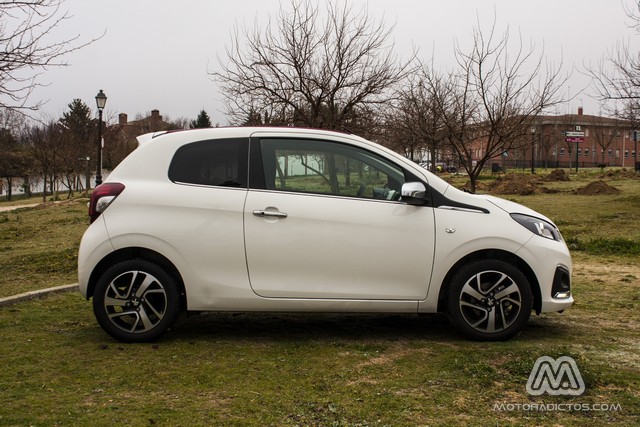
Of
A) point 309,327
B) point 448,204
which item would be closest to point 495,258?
point 448,204

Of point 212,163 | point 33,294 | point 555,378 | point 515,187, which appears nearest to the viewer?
point 555,378

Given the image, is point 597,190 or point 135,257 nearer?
point 135,257

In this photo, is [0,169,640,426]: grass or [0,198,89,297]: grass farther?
[0,198,89,297]: grass

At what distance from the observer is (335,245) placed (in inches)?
213

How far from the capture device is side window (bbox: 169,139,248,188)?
18.4 ft

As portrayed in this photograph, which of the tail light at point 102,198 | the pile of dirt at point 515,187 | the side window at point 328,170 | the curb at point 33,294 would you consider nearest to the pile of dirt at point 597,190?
the pile of dirt at point 515,187

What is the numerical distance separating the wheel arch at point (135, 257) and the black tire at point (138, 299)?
6cm

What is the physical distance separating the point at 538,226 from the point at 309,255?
192 centimetres

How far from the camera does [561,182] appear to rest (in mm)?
42094

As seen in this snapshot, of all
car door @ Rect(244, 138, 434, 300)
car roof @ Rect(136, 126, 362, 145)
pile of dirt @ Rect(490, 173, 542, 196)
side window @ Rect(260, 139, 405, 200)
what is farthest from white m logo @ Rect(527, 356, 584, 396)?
pile of dirt @ Rect(490, 173, 542, 196)

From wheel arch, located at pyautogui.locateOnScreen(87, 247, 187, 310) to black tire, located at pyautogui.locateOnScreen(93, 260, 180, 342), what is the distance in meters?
0.06

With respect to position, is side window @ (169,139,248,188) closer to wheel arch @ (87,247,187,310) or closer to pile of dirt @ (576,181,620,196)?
wheel arch @ (87,247,187,310)

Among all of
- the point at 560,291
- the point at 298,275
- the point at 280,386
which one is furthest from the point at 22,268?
the point at 560,291

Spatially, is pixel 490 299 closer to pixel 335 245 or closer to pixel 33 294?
pixel 335 245
